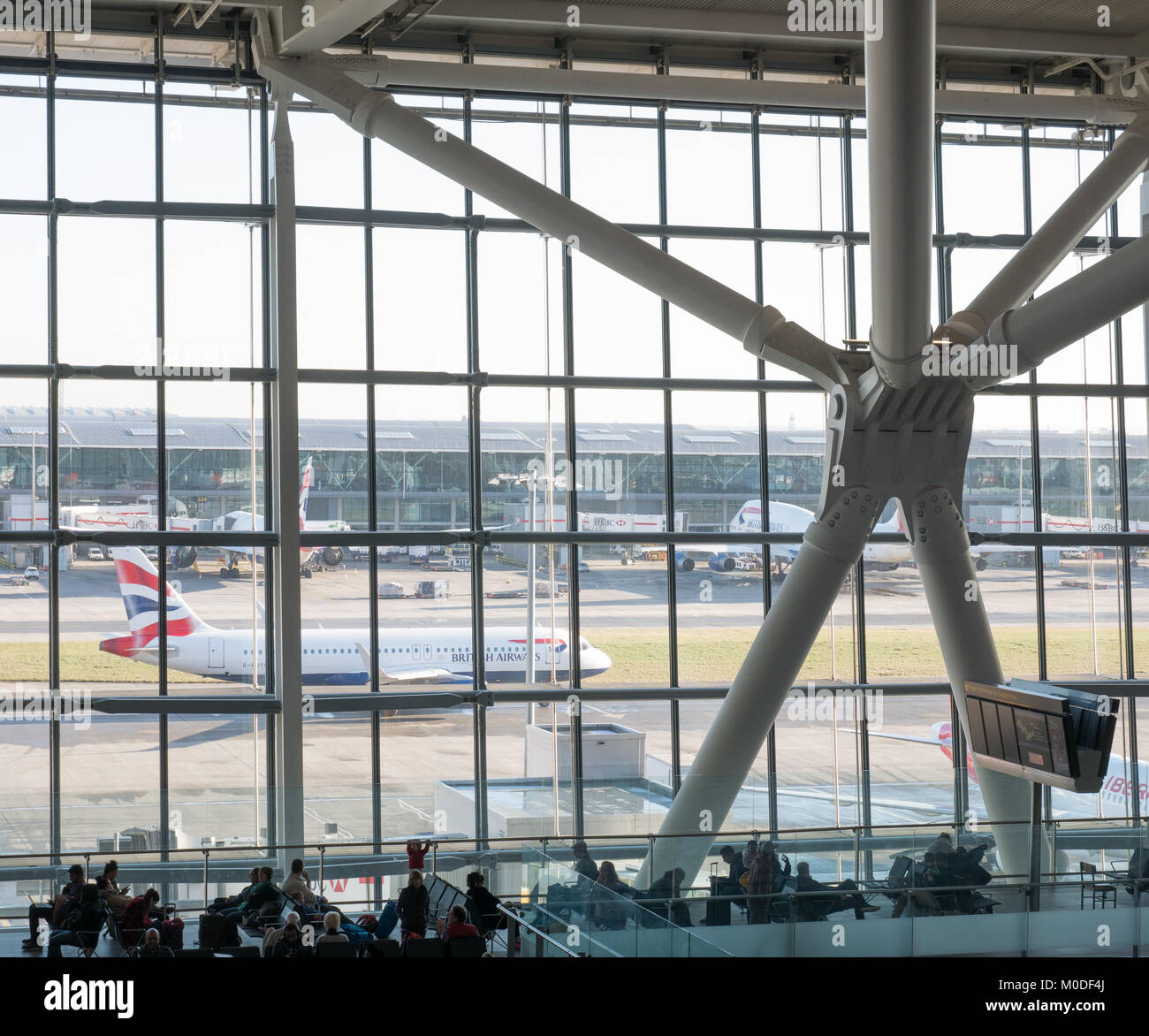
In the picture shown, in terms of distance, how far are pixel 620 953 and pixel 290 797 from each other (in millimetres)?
5901

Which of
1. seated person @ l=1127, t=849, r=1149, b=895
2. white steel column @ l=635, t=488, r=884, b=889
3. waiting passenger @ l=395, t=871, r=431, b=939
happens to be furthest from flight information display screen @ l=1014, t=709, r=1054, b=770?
waiting passenger @ l=395, t=871, r=431, b=939

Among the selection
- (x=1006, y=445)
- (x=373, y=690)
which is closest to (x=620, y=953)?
(x=373, y=690)

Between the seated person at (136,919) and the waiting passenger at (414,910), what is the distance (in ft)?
6.60

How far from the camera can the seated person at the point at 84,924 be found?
10.3 meters

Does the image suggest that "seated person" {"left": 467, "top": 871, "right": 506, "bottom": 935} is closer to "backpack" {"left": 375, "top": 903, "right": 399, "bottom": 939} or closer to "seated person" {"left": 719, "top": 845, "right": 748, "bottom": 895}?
"backpack" {"left": 375, "top": 903, "right": 399, "bottom": 939}

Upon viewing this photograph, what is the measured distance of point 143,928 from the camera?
423 inches

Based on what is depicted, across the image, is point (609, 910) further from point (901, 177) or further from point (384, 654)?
point (384, 654)

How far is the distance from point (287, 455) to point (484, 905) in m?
6.82

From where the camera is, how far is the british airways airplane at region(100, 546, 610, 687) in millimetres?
16172

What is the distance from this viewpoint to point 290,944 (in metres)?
9.80
